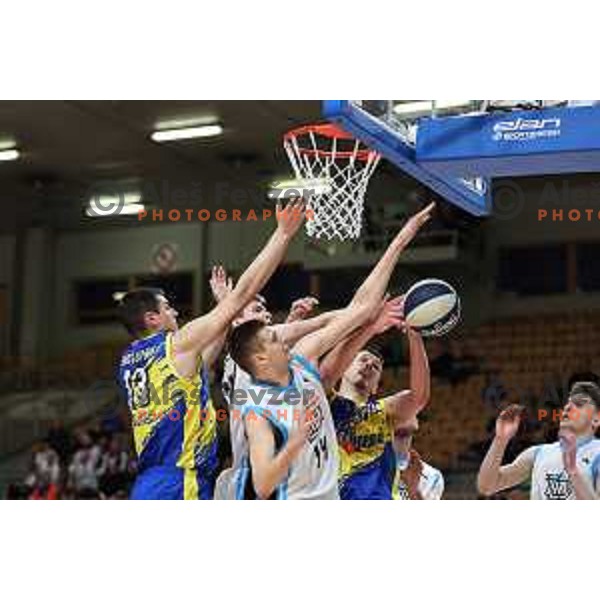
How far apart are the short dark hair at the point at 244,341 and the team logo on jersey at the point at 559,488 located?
4.26ft

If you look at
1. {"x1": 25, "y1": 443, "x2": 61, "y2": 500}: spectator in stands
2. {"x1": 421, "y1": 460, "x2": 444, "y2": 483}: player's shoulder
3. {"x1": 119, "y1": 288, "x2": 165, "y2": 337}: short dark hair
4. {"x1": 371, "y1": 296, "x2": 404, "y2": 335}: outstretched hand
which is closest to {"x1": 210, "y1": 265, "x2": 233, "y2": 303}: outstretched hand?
{"x1": 119, "y1": 288, "x2": 165, "y2": 337}: short dark hair

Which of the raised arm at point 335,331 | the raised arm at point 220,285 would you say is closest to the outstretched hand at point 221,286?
the raised arm at point 220,285

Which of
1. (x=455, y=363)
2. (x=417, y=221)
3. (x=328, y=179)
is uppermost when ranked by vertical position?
(x=328, y=179)

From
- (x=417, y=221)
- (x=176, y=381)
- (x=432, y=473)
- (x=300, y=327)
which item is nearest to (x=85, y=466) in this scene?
(x=176, y=381)

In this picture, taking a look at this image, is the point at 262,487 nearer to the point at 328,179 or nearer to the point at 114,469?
the point at 114,469

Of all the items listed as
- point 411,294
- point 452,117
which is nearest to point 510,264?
point 411,294

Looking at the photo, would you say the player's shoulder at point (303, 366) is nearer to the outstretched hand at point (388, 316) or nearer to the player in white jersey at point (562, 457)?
the outstretched hand at point (388, 316)

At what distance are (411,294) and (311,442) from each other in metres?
0.72

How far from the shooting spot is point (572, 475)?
534cm

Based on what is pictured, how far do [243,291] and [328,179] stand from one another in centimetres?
56

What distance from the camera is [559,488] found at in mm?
5367

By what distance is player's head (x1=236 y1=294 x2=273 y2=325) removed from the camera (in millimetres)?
5359

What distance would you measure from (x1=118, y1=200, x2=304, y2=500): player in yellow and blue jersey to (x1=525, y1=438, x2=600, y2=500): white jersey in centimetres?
129

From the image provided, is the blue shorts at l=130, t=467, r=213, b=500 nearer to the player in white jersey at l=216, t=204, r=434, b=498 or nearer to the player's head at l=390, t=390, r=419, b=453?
the player in white jersey at l=216, t=204, r=434, b=498
